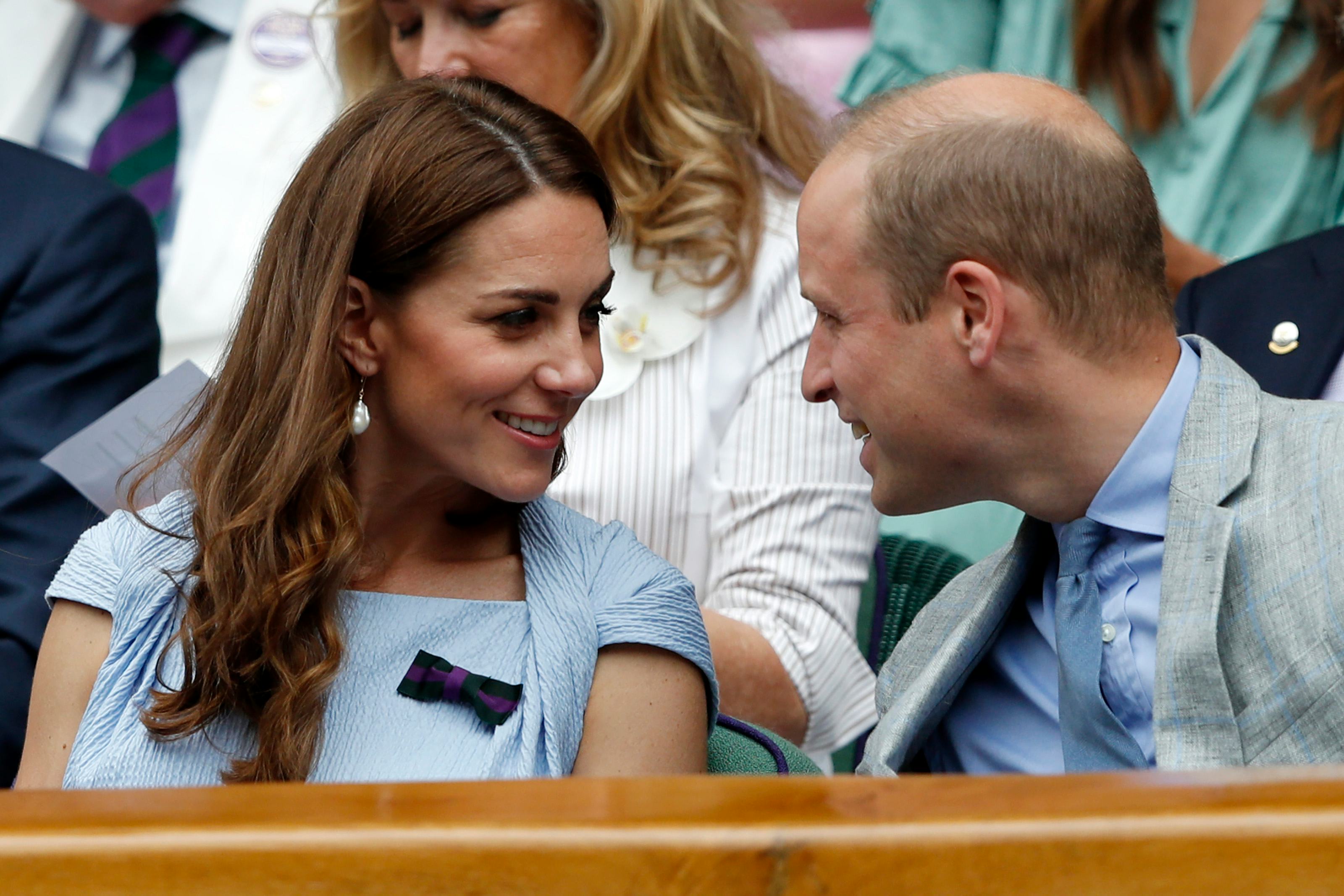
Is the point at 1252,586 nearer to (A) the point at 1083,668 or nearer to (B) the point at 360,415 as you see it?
(A) the point at 1083,668

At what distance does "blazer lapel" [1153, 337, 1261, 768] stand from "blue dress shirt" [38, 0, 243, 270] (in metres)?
2.31

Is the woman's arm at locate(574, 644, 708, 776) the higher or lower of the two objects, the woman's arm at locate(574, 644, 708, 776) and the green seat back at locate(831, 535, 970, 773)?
the higher

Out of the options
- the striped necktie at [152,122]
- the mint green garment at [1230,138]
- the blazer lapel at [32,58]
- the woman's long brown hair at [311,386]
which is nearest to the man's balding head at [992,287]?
the woman's long brown hair at [311,386]

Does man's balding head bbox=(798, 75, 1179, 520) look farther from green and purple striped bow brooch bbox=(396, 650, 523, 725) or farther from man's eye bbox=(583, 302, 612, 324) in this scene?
green and purple striped bow brooch bbox=(396, 650, 523, 725)

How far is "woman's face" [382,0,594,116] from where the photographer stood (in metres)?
2.05

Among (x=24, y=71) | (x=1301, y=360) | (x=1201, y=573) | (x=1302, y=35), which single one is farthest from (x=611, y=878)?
(x=24, y=71)

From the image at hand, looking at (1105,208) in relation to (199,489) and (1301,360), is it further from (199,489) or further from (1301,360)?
(199,489)

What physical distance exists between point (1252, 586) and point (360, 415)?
829 millimetres

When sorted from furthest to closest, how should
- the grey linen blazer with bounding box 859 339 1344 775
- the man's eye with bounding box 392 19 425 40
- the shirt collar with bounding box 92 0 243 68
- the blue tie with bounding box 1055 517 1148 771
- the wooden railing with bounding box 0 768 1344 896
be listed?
the shirt collar with bounding box 92 0 243 68, the man's eye with bounding box 392 19 425 40, the blue tie with bounding box 1055 517 1148 771, the grey linen blazer with bounding box 859 339 1344 775, the wooden railing with bounding box 0 768 1344 896

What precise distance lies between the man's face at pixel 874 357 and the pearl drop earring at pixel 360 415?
433mm

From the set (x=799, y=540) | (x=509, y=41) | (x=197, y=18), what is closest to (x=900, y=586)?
(x=799, y=540)

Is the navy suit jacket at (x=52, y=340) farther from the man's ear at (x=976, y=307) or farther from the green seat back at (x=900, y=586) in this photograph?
the man's ear at (x=976, y=307)

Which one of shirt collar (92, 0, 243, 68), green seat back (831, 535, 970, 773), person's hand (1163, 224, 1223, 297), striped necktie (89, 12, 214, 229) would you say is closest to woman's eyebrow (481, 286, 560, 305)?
green seat back (831, 535, 970, 773)

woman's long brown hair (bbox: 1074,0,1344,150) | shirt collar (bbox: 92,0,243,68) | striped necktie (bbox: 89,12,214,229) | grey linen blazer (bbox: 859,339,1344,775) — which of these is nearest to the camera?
grey linen blazer (bbox: 859,339,1344,775)
